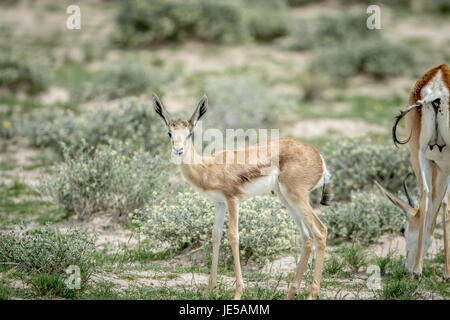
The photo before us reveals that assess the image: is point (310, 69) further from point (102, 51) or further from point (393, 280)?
point (393, 280)

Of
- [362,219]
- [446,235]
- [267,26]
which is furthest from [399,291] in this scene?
[267,26]

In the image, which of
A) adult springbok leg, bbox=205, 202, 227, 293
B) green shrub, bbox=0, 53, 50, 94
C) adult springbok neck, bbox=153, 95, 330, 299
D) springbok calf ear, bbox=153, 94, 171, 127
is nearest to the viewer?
springbok calf ear, bbox=153, 94, 171, 127

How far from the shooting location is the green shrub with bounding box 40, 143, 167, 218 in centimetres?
749

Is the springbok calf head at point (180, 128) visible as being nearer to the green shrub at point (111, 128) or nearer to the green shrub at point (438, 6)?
the green shrub at point (111, 128)

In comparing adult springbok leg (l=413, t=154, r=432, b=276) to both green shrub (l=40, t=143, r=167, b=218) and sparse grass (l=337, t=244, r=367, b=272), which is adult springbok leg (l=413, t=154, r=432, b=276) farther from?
green shrub (l=40, t=143, r=167, b=218)

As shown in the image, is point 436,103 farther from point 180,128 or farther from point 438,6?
point 438,6

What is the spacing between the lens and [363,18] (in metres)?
17.7

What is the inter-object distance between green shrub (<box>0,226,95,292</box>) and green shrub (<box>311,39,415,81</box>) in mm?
10873

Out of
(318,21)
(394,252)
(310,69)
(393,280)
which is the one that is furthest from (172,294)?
(318,21)

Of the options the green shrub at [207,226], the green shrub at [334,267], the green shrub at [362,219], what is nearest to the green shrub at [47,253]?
the green shrub at [207,226]

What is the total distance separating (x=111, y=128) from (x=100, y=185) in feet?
8.06

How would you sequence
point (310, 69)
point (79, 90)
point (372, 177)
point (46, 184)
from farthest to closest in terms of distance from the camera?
1. point (310, 69)
2. point (79, 90)
3. point (372, 177)
4. point (46, 184)

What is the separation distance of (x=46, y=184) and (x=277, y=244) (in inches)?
133

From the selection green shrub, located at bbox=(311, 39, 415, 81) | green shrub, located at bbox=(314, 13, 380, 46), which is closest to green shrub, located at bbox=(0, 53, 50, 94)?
green shrub, located at bbox=(311, 39, 415, 81)
